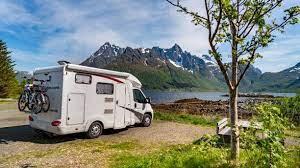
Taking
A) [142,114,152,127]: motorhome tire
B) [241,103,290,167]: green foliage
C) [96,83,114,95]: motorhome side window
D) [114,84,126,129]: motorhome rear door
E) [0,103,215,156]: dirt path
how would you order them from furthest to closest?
[142,114,152,127]: motorhome tire, [114,84,126,129]: motorhome rear door, [96,83,114,95]: motorhome side window, [0,103,215,156]: dirt path, [241,103,290,167]: green foliage

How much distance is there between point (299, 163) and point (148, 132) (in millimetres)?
10299

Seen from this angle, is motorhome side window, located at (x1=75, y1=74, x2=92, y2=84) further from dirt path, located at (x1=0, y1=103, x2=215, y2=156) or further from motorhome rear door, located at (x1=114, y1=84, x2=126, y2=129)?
dirt path, located at (x1=0, y1=103, x2=215, y2=156)

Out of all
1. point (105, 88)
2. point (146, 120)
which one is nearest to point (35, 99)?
point (105, 88)

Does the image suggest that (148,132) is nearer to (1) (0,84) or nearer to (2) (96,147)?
(2) (96,147)

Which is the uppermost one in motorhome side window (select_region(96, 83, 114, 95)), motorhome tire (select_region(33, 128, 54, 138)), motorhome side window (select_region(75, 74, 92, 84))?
motorhome side window (select_region(75, 74, 92, 84))

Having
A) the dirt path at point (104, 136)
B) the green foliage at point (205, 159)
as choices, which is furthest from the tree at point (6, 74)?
the green foliage at point (205, 159)

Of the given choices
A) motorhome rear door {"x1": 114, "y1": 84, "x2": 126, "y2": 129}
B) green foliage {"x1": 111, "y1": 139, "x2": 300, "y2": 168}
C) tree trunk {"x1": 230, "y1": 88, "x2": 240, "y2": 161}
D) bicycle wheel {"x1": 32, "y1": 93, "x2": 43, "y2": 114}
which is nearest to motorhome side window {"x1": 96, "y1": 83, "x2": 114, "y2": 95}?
motorhome rear door {"x1": 114, "y1": 84, "x2": 126, "y2": 129}

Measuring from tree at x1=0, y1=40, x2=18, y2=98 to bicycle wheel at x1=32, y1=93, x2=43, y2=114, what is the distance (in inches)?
1865

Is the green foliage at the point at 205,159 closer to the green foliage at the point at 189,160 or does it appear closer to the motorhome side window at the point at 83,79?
the green foliage at the point at 189,160

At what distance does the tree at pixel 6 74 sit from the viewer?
58.4 m

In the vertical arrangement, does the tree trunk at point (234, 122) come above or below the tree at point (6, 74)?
below

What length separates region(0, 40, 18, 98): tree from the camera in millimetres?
58406

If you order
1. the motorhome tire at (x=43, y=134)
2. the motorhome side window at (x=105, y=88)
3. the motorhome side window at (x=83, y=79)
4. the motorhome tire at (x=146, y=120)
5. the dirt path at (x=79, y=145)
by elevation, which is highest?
the motorhome side window at (x=83, y=79)

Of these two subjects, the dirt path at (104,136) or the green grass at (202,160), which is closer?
the green grass at (202,160)
